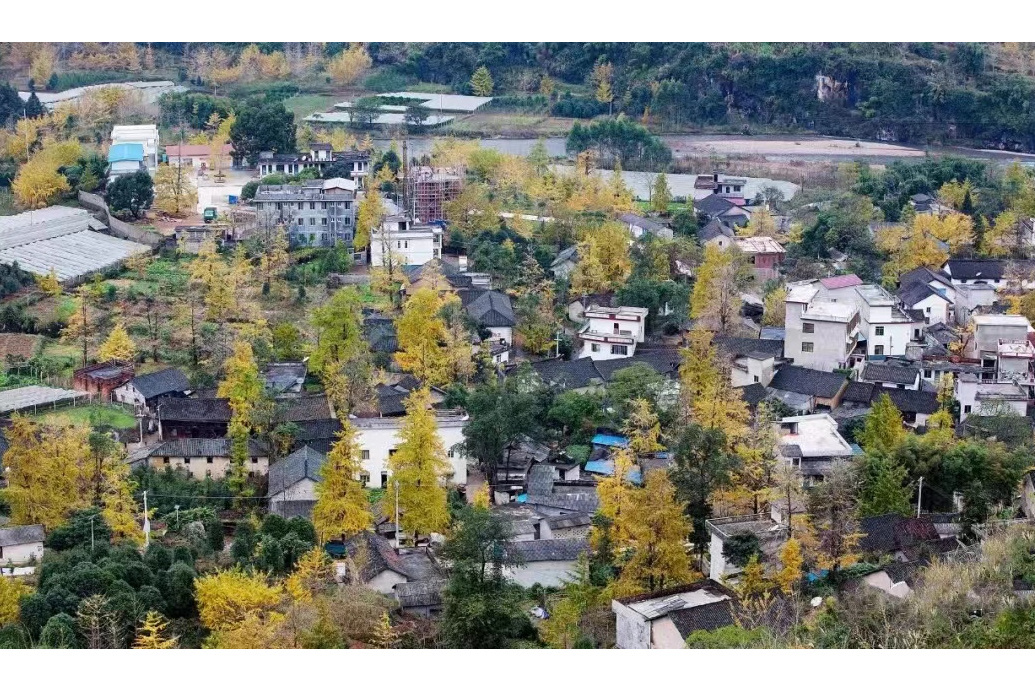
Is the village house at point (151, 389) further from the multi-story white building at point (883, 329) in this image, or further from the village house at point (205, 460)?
the multi-story white building at point (883, 329)

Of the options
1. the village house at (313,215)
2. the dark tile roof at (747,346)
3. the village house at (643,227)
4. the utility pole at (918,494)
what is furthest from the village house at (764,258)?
the utility pole at (918,494)

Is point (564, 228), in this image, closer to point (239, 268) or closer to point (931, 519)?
point (239, 268)

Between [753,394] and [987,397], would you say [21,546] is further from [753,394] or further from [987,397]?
[987,397]

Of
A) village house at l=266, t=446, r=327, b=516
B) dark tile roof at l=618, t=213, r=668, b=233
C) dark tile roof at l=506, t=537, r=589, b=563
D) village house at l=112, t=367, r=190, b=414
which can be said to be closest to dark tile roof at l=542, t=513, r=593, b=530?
dark tile roof at l=506, t=537, r=589, b=563

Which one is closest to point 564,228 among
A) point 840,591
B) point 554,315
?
point 554,315

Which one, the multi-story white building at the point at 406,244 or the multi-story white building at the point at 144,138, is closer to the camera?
the multi-story white building at the point at 406,244

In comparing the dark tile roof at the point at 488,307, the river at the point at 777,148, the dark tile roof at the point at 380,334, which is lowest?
the dark tile roof at the point at 380,334
